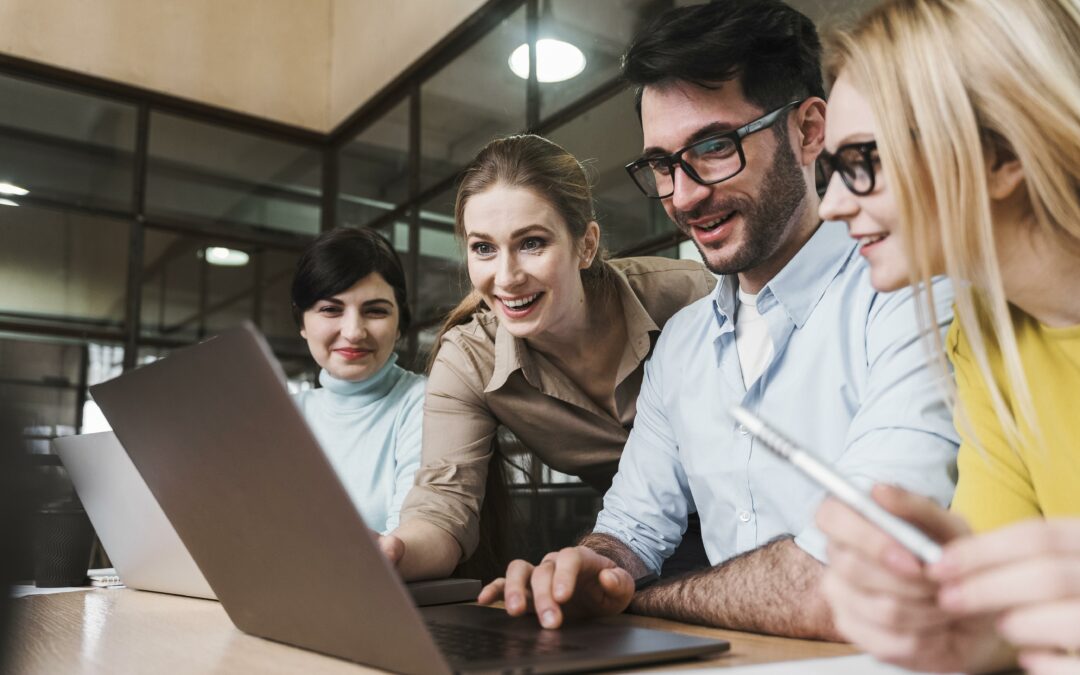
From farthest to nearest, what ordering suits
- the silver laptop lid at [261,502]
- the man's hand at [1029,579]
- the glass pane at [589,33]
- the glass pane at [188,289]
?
the glass pane at [188,289] → the glass pane at [589,33] → the silver laptop lid at [261,502] → the man's hand at [1029,579]

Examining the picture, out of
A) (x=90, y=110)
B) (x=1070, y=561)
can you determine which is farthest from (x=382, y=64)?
(x=1070, y=561)

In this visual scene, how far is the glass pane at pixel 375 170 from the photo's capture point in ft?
16.1

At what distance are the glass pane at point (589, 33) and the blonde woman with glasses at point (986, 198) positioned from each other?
2.56m

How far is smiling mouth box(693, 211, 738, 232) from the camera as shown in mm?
1480

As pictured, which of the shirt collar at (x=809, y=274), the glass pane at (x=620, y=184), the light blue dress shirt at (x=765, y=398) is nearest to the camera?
the light blue dress shirt at (x=765, y=398)

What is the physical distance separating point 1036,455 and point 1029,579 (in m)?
0.47

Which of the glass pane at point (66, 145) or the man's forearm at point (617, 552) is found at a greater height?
the glass pane at point (66, 145)

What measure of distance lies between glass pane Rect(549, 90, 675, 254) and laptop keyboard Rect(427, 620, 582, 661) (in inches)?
95.4

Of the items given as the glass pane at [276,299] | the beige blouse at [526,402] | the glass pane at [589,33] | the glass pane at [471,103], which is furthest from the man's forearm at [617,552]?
the glass pane at [276,299]

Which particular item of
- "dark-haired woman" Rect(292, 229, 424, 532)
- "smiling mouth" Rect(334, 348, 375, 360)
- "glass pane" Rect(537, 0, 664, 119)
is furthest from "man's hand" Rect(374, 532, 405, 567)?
"glass pane" Rect(537, 0, 664, 119)

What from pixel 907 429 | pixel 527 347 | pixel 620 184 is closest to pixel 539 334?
pixel 527 347

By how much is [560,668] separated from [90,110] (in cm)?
493

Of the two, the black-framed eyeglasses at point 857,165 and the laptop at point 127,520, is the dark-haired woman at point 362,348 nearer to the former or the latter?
→ the laptop at point 127,520

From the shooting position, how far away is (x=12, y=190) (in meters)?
4.39
